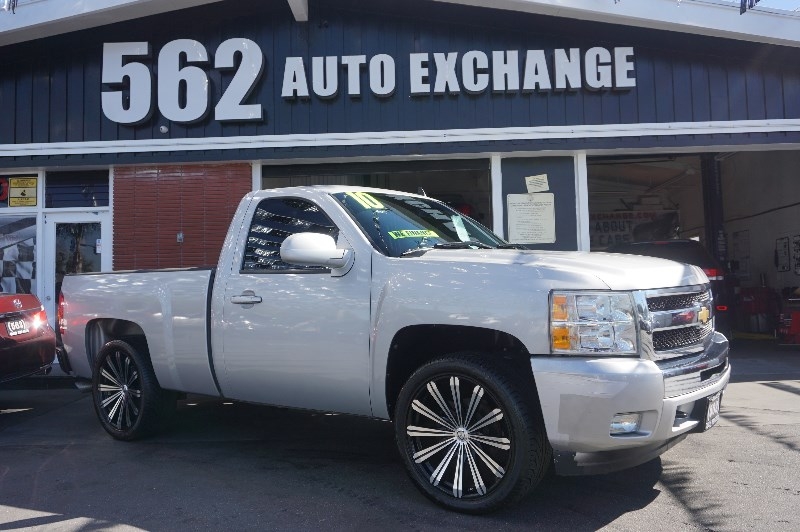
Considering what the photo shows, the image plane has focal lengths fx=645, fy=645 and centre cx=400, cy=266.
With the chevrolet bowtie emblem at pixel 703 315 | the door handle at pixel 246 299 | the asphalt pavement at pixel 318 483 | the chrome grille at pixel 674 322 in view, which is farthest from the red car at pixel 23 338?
the chevrolet bowtie emblem at pixel 703 315

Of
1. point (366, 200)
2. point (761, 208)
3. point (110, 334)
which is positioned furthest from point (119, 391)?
point (761, 208)

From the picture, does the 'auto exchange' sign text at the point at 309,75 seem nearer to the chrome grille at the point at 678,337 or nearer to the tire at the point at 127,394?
the tire at the point at 127,394

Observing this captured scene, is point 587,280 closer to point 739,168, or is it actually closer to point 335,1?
point 335,1

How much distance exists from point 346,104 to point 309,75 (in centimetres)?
72

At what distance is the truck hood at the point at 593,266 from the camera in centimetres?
347

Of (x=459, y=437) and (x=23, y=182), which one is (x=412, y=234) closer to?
(x=459, y=437)

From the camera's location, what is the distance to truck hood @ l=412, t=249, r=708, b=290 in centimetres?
347

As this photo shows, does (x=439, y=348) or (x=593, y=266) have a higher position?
(x=593, y=266)

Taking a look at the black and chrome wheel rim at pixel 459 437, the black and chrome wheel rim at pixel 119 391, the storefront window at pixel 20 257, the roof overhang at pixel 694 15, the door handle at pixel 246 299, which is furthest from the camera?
the storefront window at pixel 20 257

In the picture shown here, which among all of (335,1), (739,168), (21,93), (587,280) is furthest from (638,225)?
(587,280)

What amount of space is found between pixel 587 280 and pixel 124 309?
389 cm

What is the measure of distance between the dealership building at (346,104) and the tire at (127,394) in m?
4.39

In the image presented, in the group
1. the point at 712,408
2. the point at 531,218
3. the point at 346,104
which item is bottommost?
the point at 712,408

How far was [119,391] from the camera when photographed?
5516 millimetres
